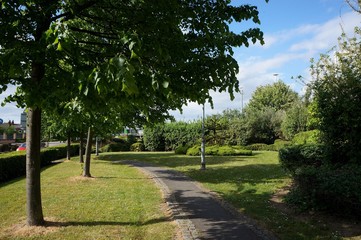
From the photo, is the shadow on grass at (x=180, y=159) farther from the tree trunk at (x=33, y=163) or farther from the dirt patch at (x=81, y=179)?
the tree trunk at (x=33, y=163)

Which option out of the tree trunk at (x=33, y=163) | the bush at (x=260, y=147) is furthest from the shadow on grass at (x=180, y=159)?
the tree trunk at (x=33, y=163)

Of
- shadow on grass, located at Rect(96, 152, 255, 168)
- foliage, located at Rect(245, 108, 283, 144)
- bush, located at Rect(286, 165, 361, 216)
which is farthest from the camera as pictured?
foliage, located at Rect(245, 108, 283, 144)

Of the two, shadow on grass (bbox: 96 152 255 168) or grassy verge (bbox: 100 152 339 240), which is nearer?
grassy verge (bbox: 100 152 339 240)

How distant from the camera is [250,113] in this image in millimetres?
39844

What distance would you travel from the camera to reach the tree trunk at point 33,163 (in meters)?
6.89

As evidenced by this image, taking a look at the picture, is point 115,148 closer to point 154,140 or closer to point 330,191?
point 154,140

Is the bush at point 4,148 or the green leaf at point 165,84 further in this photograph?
the bush at point 4,148

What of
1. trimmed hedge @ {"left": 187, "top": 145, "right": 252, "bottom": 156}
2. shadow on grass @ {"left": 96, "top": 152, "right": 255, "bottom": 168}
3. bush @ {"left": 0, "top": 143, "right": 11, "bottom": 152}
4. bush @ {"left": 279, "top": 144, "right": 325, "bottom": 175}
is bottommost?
shadow on grass @ {"left": 96, "top": 152, "right": 255, "bottom": 168}

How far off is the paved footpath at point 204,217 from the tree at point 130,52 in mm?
2776

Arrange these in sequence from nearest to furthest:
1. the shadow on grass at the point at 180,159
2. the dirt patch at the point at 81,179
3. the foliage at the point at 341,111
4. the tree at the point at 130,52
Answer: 1. the tree at the point at 130,52
2. the foliage at the point at 341,111
3. the dirt patch at the point at 81,179
4. the shadow on grass at the point at 180,159

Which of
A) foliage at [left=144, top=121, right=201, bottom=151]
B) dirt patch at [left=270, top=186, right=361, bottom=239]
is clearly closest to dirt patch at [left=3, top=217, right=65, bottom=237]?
dirt patch at [left=270, top=186, right=361, bottom=239]

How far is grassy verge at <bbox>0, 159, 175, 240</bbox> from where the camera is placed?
693 cm

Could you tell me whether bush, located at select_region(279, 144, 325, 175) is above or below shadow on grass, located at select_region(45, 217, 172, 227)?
above

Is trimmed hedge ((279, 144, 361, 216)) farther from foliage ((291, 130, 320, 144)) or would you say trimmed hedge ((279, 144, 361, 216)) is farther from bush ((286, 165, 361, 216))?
foliage ((291, 130, 320, 144))
